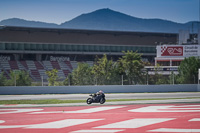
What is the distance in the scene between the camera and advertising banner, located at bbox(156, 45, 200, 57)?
67062 millimetres

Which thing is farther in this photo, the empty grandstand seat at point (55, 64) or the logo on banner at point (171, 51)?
the empty grandstand seat at point (55, 64)

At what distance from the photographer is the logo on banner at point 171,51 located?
220 feet

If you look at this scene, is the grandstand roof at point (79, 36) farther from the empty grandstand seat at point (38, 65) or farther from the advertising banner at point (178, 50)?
the advertising banner at point (178, 50)

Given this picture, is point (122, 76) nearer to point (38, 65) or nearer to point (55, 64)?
point (38, 65)

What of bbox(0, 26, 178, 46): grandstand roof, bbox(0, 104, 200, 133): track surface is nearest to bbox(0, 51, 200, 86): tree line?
bbox(0, 104, 200, 133): track surface

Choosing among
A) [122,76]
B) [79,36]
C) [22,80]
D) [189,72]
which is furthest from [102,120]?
[79,36]

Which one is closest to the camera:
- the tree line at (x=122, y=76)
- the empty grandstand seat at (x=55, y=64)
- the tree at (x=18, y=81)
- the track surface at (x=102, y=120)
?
the track surface at (x=102, y=120)

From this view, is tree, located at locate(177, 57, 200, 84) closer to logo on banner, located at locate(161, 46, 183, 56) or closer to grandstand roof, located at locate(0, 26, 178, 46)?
logo on banner, located at locate(161, 46, 183, 56)

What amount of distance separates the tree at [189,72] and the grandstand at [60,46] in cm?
2262

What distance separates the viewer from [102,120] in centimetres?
1867

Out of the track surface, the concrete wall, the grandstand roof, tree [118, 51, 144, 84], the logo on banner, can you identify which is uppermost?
the grandstand roof

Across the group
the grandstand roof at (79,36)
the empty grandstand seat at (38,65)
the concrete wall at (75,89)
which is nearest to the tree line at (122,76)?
the concrete wall at (75,89)

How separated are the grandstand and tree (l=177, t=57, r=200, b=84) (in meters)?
22.6

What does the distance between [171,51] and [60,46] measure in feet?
73.9
